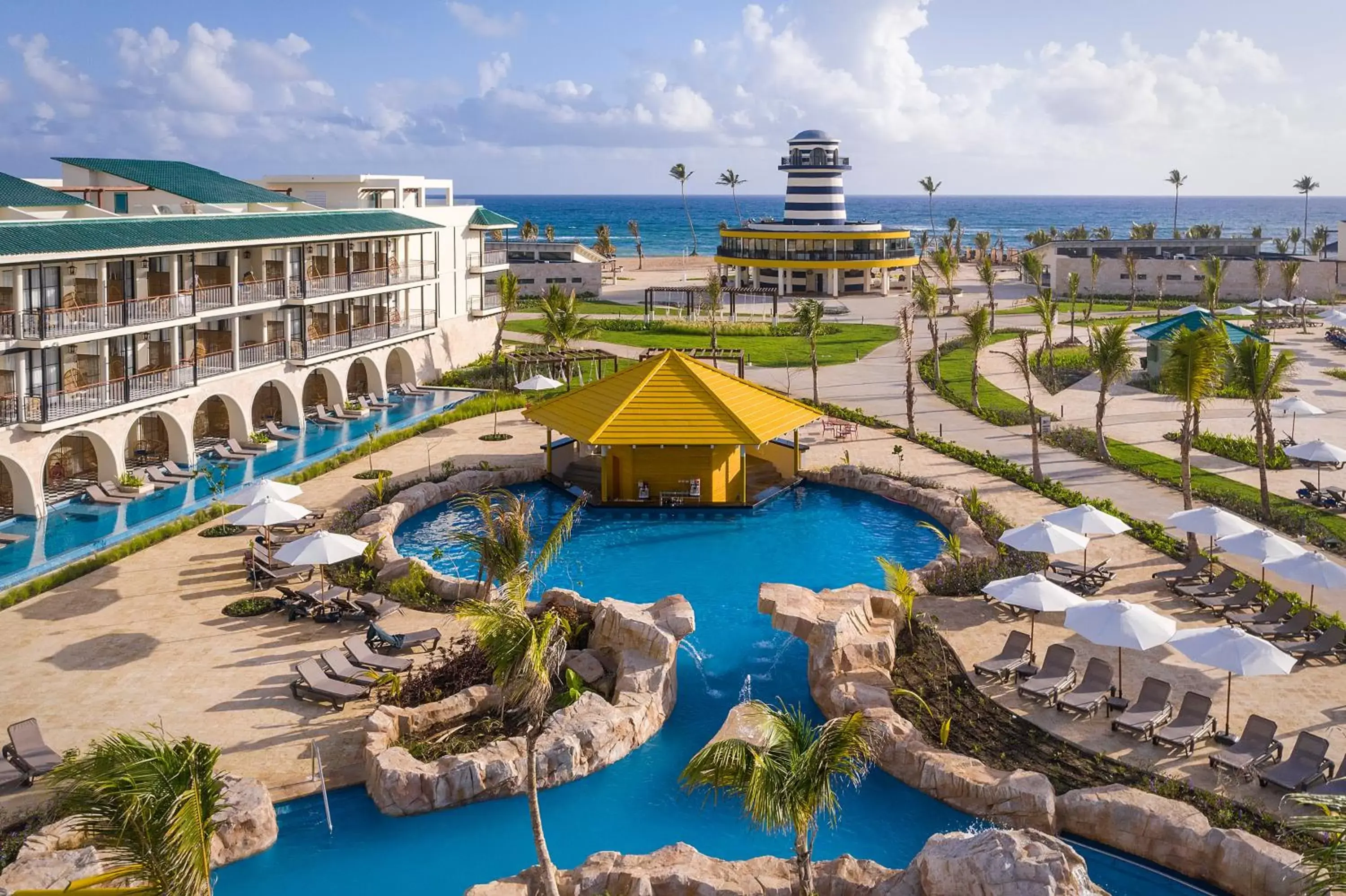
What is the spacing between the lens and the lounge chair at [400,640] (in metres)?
21.8

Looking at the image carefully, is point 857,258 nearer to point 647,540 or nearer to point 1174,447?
point 1174,447

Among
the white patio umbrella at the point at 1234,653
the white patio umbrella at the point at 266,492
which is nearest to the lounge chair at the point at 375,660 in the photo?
the white patio umbrella at the point at 266,492

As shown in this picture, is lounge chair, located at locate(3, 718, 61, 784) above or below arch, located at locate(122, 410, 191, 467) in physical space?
below

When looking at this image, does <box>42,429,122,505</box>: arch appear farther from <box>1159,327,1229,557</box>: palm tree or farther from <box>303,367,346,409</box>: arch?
<box>1159,327,1229,557</box>: palm tree

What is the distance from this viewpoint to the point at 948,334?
209ft

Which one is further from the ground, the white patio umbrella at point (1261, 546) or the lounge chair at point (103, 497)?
the white patio umbrella at point (1261, 546)

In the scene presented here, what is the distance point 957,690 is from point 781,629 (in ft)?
11.5

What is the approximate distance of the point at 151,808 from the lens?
34.8 ft

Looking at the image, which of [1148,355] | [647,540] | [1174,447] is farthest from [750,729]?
[1148,355]

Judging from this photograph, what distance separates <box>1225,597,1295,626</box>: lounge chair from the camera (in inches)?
878

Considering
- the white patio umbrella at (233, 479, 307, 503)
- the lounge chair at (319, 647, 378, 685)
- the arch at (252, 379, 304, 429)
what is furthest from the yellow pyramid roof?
the lounge chair at (319, 647, 378, 685)

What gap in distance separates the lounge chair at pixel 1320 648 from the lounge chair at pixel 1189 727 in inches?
141

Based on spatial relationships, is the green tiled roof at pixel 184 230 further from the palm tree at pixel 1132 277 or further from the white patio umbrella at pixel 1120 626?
the palm tree at pixel 1132 277

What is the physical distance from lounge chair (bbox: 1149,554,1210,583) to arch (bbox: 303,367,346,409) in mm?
29273
